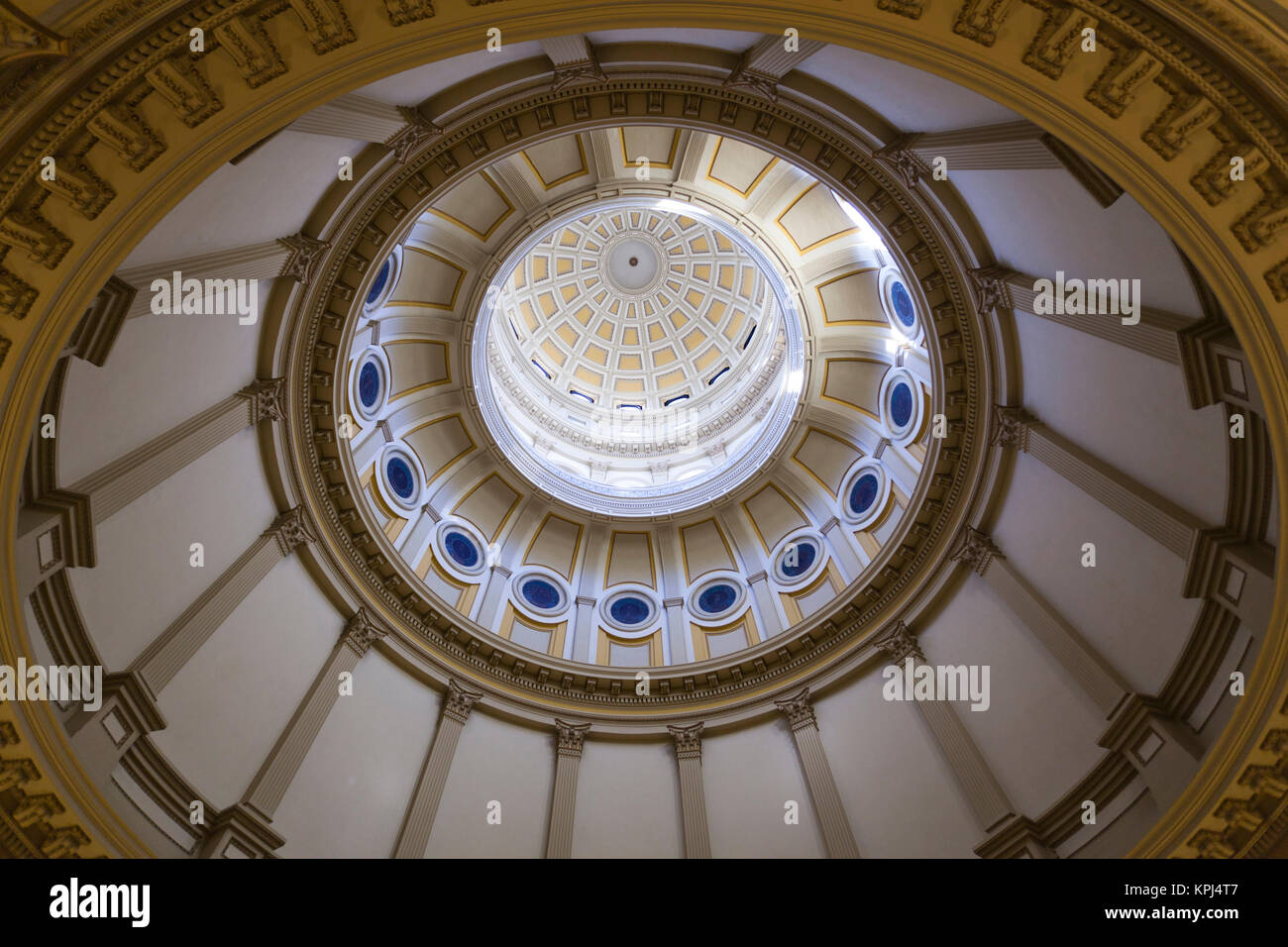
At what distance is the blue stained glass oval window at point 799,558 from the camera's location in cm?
2466

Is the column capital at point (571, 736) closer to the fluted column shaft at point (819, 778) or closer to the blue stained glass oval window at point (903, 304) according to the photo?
the fluted column shaft at point (819, 778)

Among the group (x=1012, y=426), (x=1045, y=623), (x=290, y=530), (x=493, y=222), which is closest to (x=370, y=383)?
(x=290, y=530)

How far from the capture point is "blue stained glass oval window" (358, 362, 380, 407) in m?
20.9

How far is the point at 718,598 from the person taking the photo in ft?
84.2

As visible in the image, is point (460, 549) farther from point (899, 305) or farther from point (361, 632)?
point (899, 305)

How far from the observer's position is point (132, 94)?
25.8 feet

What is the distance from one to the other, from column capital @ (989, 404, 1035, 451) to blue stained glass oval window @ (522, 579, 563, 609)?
45.8 ft

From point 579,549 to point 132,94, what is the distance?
20.4 m

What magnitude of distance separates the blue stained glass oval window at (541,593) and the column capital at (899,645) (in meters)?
10.2

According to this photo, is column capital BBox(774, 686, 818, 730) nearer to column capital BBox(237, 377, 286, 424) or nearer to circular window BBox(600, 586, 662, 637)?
circular window BBox(600, 586, 662, 637)

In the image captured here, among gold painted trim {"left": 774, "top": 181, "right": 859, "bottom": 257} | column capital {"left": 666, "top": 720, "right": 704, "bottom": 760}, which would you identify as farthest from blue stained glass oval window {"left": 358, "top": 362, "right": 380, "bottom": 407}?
gold painted trim {"left": 774, "top": 181, "right": 859, "bottom": 257}

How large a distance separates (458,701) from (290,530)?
5.83 meters

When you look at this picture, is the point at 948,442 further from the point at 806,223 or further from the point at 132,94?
the point at 132,94
